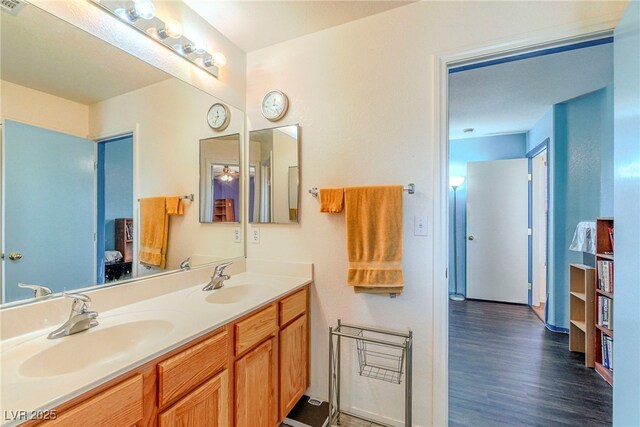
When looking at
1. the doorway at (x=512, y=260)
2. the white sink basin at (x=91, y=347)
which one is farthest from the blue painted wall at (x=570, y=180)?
the white sink basin at (x=91, y=347)

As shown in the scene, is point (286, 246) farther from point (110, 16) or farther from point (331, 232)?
point (110, 16)

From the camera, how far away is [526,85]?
2.56m

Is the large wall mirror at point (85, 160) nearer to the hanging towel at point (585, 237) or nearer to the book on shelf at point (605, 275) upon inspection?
the book on shelf at point (605, 275)

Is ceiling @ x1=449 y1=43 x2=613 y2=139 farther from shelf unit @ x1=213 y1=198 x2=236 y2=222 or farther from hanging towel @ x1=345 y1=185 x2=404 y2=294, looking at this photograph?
shelf unit @ x1=213 y1=198 x2=236 y2=222

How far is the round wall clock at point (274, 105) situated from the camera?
1894 millimetres

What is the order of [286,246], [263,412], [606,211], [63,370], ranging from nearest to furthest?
[63,370], [263,412], [286,246], [606,211]

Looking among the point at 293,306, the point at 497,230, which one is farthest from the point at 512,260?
the point at 293,306

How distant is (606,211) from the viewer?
96.5 inches

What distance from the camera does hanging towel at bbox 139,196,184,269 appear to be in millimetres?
1407

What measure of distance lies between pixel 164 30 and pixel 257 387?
1.89m

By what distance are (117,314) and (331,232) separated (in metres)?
1.17

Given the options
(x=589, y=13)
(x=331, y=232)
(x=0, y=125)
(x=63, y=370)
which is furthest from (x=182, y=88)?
(x=589, y=13)

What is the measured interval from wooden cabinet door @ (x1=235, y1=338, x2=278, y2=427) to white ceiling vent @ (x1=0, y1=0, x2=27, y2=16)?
1.59 meters

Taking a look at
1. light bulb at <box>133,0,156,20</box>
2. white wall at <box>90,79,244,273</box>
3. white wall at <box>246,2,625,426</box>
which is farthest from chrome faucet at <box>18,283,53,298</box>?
light bulb at <box>133,0,156,20</box>
